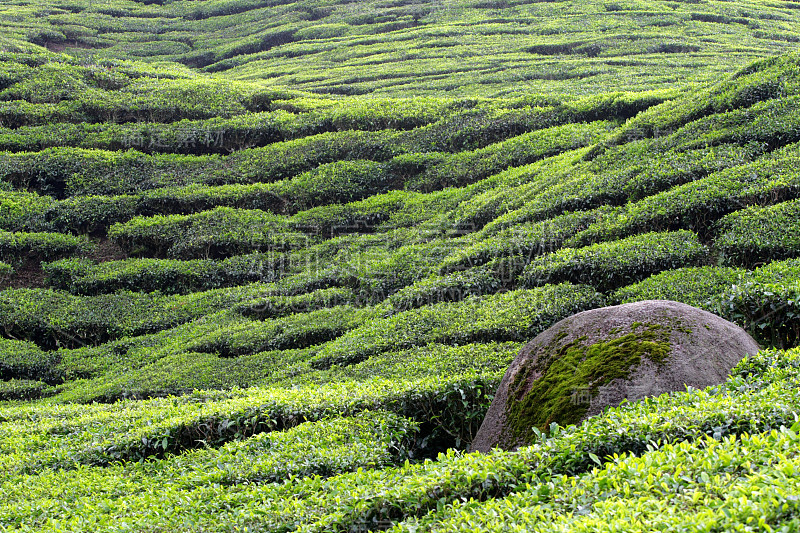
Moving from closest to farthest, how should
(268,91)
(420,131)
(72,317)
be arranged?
(72,317) < (420,131) < (268,91)

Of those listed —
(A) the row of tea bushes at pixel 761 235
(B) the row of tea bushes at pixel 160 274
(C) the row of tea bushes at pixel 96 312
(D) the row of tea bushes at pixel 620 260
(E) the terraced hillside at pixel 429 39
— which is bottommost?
(C) the row of tea bushes at pixel 96 312

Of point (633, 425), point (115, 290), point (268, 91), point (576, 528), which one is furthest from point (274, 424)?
point (268, 91)

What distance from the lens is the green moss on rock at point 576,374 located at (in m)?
7.99

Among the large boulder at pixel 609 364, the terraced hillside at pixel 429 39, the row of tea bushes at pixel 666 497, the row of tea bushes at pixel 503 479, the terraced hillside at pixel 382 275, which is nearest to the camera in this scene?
the row of tea bushes at pixel 666 497

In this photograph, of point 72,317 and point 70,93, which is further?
point 70,93

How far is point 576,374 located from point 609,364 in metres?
0.48

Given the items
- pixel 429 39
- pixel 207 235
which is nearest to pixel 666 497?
pixel 207 235

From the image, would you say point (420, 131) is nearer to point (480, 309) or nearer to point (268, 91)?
point (268, 91)

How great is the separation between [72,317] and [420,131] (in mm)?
17229

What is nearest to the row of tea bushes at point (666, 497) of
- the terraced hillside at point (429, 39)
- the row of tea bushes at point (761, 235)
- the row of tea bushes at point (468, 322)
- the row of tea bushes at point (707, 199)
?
the row of tea bushes at point (468, 322)

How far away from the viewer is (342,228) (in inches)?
969

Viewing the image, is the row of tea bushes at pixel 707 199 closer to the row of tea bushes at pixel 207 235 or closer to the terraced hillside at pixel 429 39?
the row of tea bushes at pixel 207 235

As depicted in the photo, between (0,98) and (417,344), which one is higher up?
(0,98)

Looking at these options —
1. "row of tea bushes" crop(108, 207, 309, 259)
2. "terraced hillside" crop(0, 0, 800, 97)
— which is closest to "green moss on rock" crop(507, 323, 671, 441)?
"row of tea bushes" crop(108, 207, 309, 259)
